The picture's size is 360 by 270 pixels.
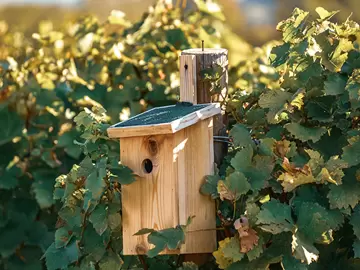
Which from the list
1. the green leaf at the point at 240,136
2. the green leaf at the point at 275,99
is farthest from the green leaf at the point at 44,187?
the green leaf at the point at 275,99

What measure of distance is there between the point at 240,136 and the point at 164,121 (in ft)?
0.79

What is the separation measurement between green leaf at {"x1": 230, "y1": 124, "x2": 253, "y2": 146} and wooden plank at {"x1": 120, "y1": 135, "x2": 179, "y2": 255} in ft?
0.66

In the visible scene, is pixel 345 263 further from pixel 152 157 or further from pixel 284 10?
pixel 284 10

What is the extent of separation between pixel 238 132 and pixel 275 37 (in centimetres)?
879

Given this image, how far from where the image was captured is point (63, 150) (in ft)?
12.4

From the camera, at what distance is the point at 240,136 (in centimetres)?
229

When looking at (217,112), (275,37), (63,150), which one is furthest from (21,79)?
(275,37)

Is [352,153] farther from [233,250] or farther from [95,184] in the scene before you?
[95,184]

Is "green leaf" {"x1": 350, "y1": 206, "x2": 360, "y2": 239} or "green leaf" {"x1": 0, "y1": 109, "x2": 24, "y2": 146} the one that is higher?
"green leaf" {"x1": 0, "y1": 109, "x2": 24, "y2": 146}

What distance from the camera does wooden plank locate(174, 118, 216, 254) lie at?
2229 millimetres

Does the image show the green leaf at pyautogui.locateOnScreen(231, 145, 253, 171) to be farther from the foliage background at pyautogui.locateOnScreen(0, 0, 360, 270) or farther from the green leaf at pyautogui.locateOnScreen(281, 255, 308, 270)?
the green leaf at pyautogui.locateOnScreen(281, 255, 308, 270)

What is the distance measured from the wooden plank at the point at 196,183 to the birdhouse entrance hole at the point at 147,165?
8cm

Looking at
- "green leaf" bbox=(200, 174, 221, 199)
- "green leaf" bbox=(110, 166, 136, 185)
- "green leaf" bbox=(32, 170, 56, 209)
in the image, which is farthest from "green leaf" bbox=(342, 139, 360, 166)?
"green leaf" bbox=(32, 170, 56, 209)

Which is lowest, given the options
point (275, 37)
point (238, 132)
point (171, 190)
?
point (171, 190)
